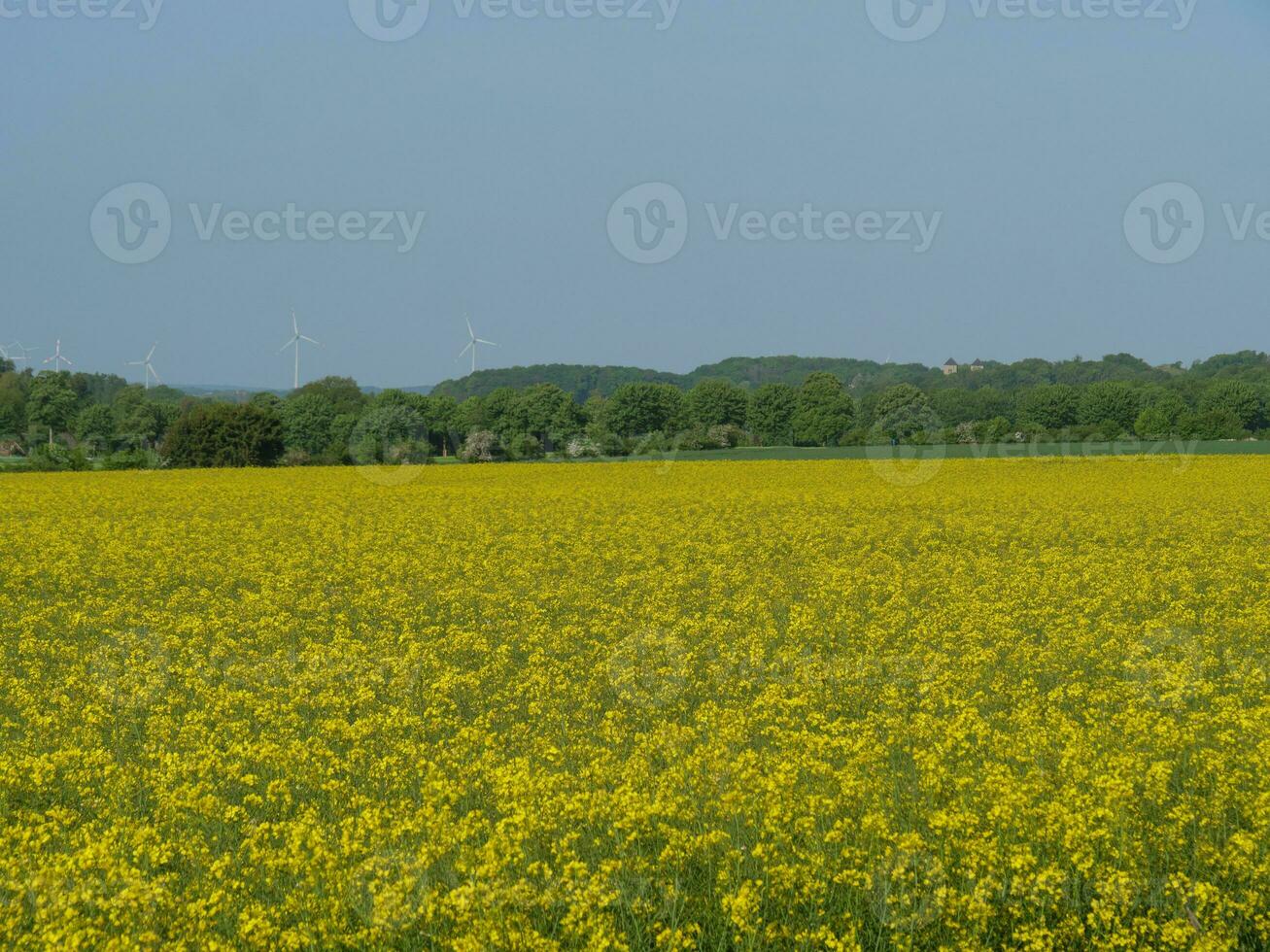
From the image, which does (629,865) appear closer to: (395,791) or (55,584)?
(395,791)

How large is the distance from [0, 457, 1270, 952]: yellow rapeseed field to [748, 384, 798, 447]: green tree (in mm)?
92381

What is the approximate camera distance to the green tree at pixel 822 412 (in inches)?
4336

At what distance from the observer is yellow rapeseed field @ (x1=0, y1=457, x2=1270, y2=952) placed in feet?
20.8

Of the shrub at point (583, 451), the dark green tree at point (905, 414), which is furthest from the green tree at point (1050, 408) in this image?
the shrub at point (583, 451)

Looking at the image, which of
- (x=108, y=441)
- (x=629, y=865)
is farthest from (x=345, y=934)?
(x=108, y=441)

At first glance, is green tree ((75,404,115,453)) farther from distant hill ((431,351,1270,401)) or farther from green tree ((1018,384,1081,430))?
green tree ((1018,384,1081,430))

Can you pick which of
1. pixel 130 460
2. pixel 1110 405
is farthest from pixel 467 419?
pixel 1110 405

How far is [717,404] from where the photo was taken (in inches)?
4599

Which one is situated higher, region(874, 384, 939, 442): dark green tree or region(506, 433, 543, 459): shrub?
region(874, 384, 939, 442): dark green tree

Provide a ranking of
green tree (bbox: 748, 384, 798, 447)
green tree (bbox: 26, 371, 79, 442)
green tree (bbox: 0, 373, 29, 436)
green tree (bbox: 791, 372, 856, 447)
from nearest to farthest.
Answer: green tree (bbox: 791, 372, 856, 447) < green tree (bbox: 748, 384, 798, 447) < green tree (bbox: 0, 373, 29, 436) < green tree (bbox: 26, 371, 79, 442)

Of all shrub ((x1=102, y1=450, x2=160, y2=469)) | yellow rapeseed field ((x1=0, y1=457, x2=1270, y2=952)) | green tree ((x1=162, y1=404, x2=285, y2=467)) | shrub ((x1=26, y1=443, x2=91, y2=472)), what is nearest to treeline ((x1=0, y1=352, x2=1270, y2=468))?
green tree ((x1=162, y1=404, x2=285, y2=467))

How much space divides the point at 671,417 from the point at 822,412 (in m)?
15.5

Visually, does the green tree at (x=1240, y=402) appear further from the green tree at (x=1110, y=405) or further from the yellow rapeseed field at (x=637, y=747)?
the yellow rapeseed field at (x=637, y=747)

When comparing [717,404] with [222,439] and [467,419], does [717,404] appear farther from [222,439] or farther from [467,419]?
[222,439]
